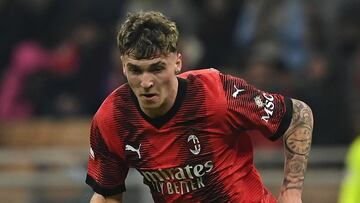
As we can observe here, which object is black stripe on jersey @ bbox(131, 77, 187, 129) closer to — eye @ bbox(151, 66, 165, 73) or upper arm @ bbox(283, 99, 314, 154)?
eye @ bbox(151, 66, 165, 73)

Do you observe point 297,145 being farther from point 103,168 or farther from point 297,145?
point 103,168

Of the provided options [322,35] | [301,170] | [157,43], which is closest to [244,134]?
[301,170]

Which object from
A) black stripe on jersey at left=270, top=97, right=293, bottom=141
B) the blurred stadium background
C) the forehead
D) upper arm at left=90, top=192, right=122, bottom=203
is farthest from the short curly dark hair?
the blurred stadium background

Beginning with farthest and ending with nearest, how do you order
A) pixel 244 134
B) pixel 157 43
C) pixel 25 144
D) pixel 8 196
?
pixel 25 144 < pixel 8 196 < pixel 244 134 < pixel 157 43

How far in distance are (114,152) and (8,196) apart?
471 centimetres

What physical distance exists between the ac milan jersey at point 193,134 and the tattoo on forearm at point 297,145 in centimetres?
13

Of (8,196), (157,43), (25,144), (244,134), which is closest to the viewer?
(157,43)

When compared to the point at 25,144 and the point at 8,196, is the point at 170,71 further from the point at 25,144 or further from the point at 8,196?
the point at 25,144

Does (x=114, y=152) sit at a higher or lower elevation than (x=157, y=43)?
lower

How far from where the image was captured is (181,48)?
37.0 ft

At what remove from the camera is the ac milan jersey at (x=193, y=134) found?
17.9ft

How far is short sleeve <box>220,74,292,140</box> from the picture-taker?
5.43 metres

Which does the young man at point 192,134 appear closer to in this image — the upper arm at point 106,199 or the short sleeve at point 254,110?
the short sleeve at point 254,110

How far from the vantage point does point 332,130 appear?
34.4 ft
